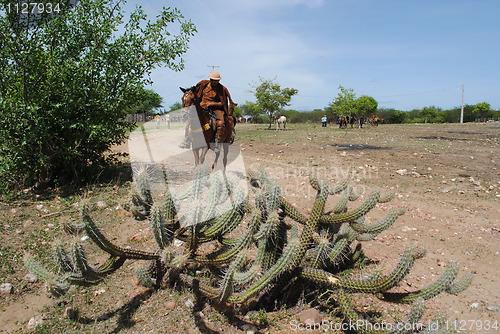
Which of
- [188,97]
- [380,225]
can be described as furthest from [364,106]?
[380,225]

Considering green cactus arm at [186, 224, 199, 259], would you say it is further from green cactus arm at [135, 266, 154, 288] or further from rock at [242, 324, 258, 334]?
rock at [242, 324, 258, 334]

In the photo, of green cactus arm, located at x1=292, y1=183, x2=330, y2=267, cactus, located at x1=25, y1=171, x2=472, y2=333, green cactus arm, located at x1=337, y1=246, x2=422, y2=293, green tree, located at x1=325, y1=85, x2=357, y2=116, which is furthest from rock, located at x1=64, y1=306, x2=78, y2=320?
green tree, located at x1=325, y1=85, x2=357, y2=116

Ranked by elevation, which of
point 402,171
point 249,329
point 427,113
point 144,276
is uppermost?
point 427,113

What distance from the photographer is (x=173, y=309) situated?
337cm

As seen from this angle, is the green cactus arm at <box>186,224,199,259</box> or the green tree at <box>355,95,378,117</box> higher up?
the green tree at <box>355,95,378,117</box>

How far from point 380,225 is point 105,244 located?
257 cm

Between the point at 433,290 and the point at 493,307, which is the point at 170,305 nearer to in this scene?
the point at 433,290

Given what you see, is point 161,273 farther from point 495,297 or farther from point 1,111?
point 1,111

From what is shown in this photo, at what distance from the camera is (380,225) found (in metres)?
→ 3.50

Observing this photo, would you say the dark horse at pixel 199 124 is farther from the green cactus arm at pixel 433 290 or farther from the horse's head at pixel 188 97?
the green cactus arm at pixel 433 290

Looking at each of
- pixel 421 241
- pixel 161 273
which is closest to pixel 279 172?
pixel 421 241

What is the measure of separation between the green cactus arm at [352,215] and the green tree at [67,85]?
501 cm

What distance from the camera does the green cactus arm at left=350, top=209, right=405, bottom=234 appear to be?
11.3ft

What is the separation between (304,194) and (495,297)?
144 inches
